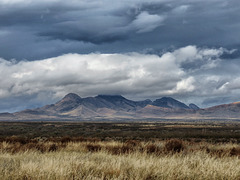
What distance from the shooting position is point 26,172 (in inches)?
243

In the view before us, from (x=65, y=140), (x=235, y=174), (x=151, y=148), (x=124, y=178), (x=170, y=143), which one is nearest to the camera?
(x=124, y=178)


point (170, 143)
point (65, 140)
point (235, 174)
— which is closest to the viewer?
point (235, 174)

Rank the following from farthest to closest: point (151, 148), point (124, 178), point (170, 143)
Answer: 1. point (170, 143)
2. point (151, 148)
3. point (124, 178)

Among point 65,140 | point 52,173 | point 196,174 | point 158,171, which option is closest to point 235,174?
point 196,174

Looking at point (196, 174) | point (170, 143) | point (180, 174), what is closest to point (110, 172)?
point (180, 174)

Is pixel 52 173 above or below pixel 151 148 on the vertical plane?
above

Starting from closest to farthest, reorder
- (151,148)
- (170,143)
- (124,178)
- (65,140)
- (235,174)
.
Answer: (124,178) → (235,174) → (151,148) → (170,143) → (65,140)

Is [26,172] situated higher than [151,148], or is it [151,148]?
[26,172]

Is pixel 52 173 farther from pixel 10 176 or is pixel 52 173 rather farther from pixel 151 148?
pixel 151 148

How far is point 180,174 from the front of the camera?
6.37 meters

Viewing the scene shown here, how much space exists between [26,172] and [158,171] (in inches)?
130

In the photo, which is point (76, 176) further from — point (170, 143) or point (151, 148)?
point (170, 143)

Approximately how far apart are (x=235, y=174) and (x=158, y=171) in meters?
1.91

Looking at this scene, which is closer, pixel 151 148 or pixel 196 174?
pixel 196 174
